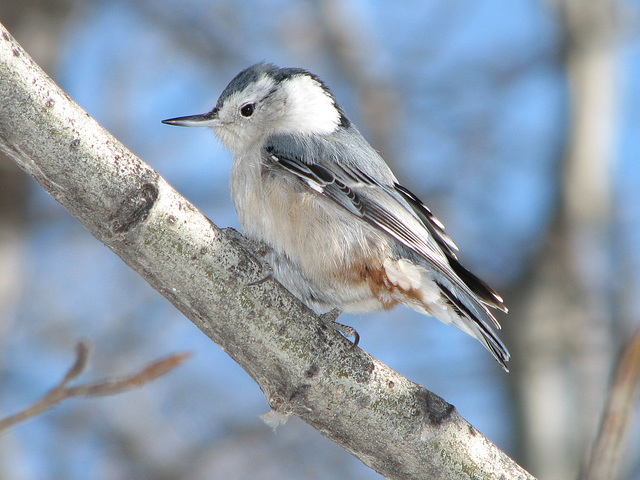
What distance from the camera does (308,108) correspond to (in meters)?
3.04

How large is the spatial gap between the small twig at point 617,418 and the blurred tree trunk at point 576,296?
12.2 ft

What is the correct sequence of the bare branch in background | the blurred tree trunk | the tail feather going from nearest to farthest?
the tail feather < the blurred tree trunk < the bare branch in background

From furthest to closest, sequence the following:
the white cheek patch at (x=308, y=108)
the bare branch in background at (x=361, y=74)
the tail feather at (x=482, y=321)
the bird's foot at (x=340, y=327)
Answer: the bare branch in background at (x=361, y=74)
the white cheek patch at (x=308, y=108)
the tail feather at (x=482, y=321)
the bird's foot at (x=340, y=327)

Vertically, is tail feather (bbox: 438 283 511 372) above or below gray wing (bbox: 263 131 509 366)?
below

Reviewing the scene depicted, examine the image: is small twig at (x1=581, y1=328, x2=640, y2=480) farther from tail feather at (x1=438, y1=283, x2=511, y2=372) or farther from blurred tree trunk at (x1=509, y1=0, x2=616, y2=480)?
blurred tree trunk at (x1=509, y1=0, x2=616, y2=480)

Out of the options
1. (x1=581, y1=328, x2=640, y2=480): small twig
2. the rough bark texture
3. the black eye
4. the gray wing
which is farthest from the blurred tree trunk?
(x1=581, y1=328, x2=640, y2=480): small twig

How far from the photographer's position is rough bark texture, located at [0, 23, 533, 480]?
142 centimetres

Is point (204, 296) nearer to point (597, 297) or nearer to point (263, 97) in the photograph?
point (263, 97)

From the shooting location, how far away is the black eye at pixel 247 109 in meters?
2.95

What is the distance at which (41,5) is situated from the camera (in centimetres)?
417

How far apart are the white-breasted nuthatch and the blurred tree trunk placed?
2406 mm

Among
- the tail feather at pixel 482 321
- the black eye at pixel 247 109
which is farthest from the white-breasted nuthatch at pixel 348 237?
the black eye at pixel 247 109

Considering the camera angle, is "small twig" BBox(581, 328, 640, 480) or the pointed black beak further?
the pointed black beak

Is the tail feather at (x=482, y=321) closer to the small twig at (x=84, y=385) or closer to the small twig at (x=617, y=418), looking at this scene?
the small twig at (x=84, y=385)
